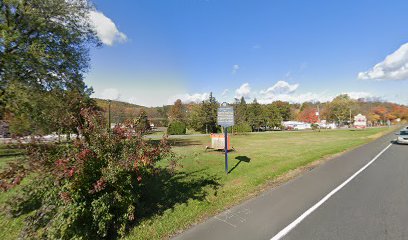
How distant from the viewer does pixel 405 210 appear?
17.8 feet

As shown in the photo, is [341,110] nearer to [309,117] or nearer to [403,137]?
[309,117]

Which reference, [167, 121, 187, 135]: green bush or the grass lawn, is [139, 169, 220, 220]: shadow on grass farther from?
[167, 121, 187, 135]: green bush

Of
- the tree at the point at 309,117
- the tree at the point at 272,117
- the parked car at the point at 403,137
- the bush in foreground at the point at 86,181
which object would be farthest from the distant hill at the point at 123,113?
the tree at the point at 309,117

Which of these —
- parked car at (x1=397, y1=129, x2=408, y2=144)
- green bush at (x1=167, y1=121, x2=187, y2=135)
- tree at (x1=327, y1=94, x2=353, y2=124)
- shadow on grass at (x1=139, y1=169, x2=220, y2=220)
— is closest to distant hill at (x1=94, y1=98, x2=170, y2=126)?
shadow on grass at (x1=139, y1=169, x2=220, y2=220)

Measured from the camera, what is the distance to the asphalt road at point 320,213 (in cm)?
448

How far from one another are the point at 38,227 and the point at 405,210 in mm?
7694

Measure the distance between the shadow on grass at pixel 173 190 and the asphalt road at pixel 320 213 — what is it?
135cm

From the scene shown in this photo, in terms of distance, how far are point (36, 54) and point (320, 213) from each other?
49.8 ft

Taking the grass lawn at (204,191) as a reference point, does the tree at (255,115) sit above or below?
above

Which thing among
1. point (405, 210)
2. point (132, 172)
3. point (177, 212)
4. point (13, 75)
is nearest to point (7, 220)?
point (132, 172)

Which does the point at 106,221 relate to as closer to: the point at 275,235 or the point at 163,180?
the point at 275,235

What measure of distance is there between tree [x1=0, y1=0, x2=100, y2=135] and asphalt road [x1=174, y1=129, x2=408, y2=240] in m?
10.9

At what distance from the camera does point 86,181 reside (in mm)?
4238

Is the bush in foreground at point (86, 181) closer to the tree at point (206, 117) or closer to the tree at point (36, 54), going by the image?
the tree at point (36, 54)
